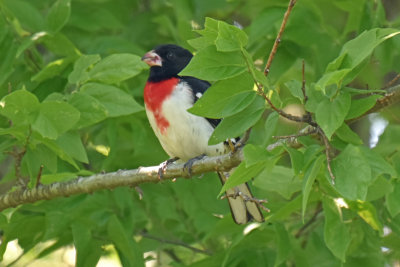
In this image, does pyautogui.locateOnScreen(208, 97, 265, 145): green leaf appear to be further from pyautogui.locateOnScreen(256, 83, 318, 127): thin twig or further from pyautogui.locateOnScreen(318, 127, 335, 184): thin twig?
pyautogui.locateOnScreen(318, 127, 335, 184): thin twig

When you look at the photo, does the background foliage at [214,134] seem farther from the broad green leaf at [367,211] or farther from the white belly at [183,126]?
the white belly at [183,126]

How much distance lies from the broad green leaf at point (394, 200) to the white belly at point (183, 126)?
5.60ft

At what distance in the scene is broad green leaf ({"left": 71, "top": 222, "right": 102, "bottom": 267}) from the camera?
189 inches

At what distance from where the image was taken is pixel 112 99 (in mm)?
4152

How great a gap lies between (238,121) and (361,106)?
0.48 m

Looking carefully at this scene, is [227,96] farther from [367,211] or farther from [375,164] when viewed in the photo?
[367,211]

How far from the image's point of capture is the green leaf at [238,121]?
3.05 metres

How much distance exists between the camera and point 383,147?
445 cm

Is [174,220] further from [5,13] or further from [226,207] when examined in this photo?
[5,13]

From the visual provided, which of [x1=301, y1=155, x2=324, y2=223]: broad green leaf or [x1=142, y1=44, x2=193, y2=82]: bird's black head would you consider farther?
[x1=142, y1=44, x2=193, y2=82]: bird's black head

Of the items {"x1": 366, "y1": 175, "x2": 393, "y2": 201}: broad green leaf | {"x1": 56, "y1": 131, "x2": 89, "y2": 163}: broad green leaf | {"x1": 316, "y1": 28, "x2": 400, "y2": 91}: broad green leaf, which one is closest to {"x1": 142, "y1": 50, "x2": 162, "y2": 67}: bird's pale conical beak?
{"x1": 56, "y1": 131, "x2": 89, "y2": 163}: broad green leaf

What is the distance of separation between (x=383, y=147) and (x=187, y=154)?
1.43 meters

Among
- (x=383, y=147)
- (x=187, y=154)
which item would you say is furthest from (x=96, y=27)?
(x=383, y=147)

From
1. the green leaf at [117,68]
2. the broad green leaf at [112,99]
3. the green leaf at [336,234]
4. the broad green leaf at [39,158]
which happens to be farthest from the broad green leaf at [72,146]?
the green leaf at [336,234]
